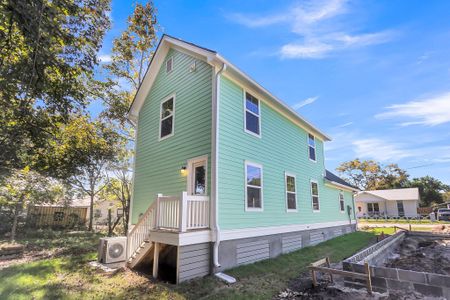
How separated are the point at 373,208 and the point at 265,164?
118 ft

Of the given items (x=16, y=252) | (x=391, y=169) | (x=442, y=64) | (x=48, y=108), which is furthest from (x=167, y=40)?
(x=391, y=169)

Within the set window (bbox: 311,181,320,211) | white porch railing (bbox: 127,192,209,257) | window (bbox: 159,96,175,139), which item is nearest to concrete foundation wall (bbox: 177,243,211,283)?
white porch railing (bbox: 127,192,209,257)

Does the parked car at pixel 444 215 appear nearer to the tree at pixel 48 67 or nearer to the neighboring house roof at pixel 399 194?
the neighboring house roof at pixel 399 194

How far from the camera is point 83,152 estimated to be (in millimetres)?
14625

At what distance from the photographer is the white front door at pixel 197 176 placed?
723cm

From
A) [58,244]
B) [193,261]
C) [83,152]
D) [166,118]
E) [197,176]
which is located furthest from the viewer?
[83,152]

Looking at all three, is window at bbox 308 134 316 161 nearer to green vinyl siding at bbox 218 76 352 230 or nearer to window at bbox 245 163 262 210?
green vinyl siding at bbox 218 76 352 230

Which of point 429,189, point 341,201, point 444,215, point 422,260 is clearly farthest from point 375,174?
point 422,260

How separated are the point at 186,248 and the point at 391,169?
53.3 metres

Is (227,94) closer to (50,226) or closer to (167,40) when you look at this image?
(167,40)

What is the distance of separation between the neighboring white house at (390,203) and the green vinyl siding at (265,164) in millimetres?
27636

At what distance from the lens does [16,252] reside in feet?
34.4

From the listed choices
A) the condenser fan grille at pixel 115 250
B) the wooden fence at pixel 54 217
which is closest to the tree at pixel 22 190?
the wooden fence at pixel 54 217

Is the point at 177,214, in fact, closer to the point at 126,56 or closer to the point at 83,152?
the point at 83,152
